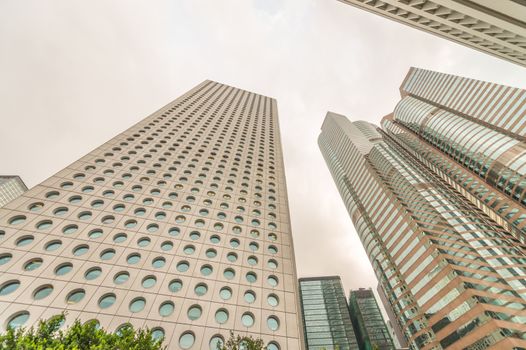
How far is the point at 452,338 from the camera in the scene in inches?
1226

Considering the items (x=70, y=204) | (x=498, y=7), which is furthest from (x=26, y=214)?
(x=498, y=7)

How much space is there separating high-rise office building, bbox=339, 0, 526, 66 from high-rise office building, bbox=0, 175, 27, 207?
189m

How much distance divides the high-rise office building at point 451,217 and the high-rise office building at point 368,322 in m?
33.9

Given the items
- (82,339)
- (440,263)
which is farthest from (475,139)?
(82,339)

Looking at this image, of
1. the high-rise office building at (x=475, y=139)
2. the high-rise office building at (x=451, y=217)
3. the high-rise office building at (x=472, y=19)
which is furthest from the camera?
the high-rise office building at (x=475, y=139)

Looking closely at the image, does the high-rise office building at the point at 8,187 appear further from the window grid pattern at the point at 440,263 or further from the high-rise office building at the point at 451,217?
the window grid pattern at the point at 440,263

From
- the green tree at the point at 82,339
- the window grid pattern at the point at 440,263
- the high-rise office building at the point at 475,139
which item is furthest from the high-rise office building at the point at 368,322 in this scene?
the green tree at the point at 82,339

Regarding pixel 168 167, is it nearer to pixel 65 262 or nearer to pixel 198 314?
pixel 65 262

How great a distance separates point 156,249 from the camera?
21.9 metres

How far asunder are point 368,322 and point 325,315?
49.0 feet

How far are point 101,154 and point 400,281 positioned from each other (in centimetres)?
5249

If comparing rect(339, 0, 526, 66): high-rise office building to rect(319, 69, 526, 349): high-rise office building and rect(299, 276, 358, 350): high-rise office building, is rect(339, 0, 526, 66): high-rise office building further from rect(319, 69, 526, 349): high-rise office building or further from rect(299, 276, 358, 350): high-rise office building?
rect(299, 276, 358, 350): high-rise office building

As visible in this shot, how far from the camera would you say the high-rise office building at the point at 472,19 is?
560 inches

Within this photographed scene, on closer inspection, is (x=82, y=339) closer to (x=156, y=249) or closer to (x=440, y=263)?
(x=156, y=249)
